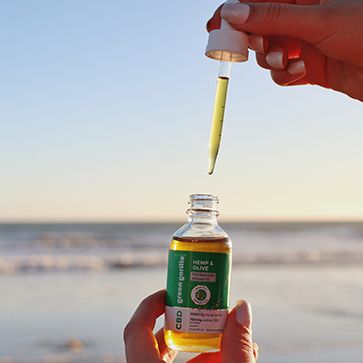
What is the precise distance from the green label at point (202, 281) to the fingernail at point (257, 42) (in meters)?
0.53

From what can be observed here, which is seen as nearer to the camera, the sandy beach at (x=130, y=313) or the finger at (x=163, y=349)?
the finger at (x=163, y=349)

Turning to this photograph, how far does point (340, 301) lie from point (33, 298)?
340 cm

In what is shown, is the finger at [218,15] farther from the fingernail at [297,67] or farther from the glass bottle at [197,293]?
the glass bottle at [197,293]

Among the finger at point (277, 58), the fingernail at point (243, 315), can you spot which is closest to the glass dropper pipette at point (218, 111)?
the finger at point (277, 58)

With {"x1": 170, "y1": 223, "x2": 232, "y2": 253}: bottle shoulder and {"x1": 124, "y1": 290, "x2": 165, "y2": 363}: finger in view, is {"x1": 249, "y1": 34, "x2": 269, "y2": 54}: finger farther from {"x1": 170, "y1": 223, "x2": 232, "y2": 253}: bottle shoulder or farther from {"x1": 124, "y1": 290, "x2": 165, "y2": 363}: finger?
{"x1": 124, "y1": 290, "x2": 165, "y2": 363}: finger

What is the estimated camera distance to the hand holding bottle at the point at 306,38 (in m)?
1.77

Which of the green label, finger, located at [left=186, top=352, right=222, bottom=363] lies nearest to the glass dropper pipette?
the green label

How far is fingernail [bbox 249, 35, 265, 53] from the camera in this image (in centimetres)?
194

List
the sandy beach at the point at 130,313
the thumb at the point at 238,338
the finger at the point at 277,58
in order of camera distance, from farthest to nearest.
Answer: the sandy beach at the point at 130,313 → the finger at the point at 277,58 → the thumb at the point at 238,338

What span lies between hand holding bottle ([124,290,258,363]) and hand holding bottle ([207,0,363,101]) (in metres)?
0.64

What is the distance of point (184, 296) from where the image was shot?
6.19 ft

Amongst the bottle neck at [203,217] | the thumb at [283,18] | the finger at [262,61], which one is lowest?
the bottle neck at [203,217]

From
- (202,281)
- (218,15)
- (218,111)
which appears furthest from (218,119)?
(202,281)

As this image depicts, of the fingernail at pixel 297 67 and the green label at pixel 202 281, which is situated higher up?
the fingernail at pixel 297 67
